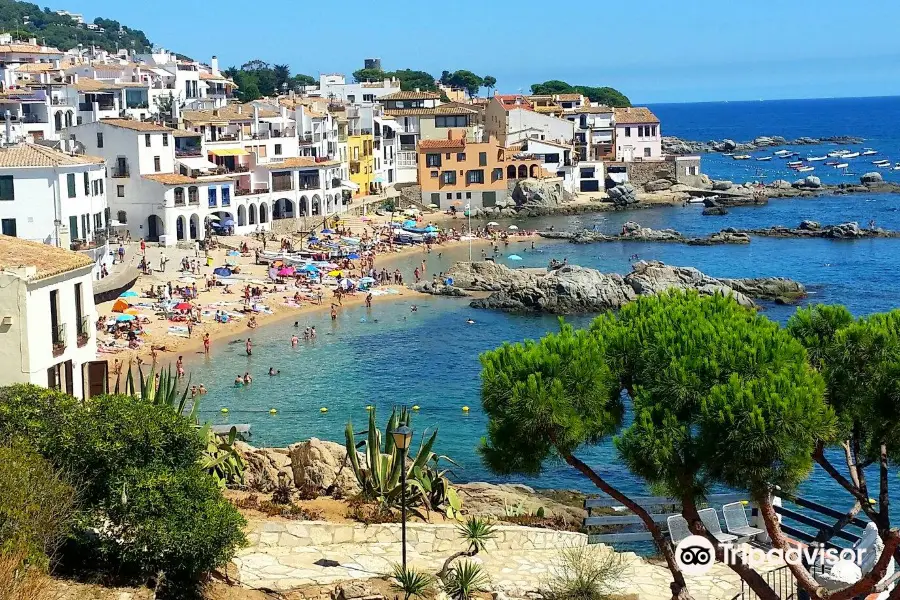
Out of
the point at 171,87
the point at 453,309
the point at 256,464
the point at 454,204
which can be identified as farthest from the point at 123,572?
the point at 171,87

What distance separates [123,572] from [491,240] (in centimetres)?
6463

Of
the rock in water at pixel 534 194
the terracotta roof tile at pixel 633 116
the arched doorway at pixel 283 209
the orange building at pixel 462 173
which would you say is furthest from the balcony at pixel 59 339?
the terracotta roof tile at pixel 633 116

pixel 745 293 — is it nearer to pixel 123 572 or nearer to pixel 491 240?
pixel 491 240

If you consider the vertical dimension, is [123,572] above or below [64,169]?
below

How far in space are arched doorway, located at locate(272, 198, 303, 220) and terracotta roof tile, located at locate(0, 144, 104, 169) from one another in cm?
3163

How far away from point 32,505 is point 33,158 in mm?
33492

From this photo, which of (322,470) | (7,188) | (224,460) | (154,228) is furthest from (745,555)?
(154,228)

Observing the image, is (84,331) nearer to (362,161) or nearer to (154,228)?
(154,228)

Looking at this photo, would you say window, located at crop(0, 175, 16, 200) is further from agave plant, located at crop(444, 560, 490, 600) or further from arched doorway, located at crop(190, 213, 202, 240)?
agave plant, located at crop(444, 560, 490, 600)

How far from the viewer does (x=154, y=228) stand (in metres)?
66.7

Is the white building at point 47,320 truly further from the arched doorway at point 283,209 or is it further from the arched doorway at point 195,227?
the arched doorway at point 283,209

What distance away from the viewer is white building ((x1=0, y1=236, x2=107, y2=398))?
19.3 meters

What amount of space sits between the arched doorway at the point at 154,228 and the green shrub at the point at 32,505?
173 ft

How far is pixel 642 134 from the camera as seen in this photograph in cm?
11081
